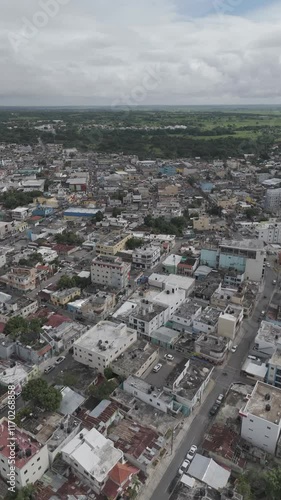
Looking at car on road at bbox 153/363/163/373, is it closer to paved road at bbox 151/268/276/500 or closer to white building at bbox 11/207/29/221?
paved road at bbox 151/268/276/500

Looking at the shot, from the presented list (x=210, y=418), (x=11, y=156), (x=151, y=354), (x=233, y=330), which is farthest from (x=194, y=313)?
(x=11, y=156)

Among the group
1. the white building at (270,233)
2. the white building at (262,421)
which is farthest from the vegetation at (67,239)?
the white building at (262,421)

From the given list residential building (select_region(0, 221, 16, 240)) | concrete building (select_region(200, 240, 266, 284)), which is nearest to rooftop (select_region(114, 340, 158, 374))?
concrete building (select_region(200, 240, 266, 284))

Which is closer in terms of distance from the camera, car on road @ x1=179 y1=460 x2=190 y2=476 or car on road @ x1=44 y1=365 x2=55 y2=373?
car on road @ x1=179 y1=460 x2=190 y2=476

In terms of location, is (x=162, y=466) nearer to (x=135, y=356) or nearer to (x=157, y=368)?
(x=157, y=368)

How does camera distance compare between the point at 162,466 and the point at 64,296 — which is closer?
the point at 162,466

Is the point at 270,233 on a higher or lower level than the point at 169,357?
higher

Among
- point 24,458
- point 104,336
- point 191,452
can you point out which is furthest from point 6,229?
point 191,452
